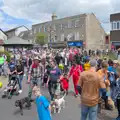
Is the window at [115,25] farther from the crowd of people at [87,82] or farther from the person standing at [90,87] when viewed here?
the person standing at [90,87]

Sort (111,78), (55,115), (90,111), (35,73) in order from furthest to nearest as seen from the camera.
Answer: (35,73)
(111,78)
(55,115)
(90,111)

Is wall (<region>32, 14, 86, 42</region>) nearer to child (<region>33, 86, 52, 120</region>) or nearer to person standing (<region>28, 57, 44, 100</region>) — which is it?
person standing (<region>28, 57, 44, 100</region>)

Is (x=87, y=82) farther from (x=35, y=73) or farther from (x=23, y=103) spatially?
(x=35, y=73)

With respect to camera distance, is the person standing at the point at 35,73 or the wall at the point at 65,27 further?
the wall at the point at 65,27

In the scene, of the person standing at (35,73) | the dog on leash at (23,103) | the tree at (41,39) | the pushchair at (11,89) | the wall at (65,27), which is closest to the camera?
the dog on leash at (23,103)

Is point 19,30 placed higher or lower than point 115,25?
higher

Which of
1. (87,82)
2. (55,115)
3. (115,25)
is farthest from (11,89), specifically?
(115,25)

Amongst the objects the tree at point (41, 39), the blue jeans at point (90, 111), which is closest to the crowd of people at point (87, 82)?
the blue jeans at point (90, 111)

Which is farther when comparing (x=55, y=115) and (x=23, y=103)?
(x=23, y=103)

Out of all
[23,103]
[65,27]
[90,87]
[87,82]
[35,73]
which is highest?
[65,27]

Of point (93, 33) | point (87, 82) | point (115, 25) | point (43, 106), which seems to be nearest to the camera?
point (87, 82)

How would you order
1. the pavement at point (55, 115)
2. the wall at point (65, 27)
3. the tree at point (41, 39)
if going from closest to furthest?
the pavement at point (55, 115)
the wall at point (65, 27)
the tree at point (41, 39)

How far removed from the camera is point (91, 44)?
60.9 meters

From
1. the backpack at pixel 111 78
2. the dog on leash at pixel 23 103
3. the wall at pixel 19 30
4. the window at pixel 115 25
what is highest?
the wall at pixel 19 30
